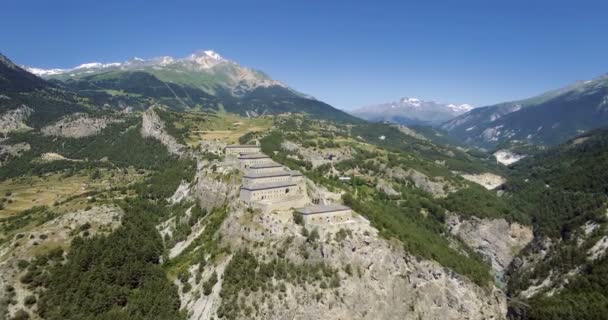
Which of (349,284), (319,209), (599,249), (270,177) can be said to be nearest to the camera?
(349,284)

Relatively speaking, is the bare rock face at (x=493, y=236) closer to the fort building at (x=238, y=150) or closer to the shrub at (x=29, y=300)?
the fort building at (x=238, y=150)

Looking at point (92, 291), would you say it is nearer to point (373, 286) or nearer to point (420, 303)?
point (373, 286)

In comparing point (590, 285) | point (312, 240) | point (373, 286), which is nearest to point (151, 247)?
point (312, 240)

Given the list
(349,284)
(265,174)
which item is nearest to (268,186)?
(265,174)

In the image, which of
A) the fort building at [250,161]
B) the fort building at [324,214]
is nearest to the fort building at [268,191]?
the fort building at [324,214]

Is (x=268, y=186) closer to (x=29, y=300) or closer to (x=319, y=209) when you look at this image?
(x=319, y=209)
